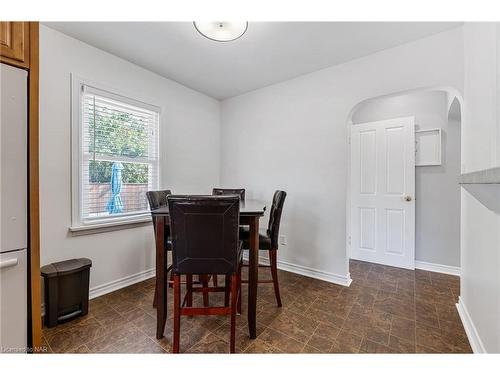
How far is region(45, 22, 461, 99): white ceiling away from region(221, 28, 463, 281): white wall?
0.52 ft

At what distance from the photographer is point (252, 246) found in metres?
1.60

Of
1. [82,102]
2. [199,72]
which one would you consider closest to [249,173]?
[199,72]

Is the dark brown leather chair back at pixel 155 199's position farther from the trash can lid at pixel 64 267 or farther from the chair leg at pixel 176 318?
the chair leg at pixel 176 318

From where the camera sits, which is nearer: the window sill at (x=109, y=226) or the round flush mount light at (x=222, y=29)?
the round flush mount light at (x=222, y=29)

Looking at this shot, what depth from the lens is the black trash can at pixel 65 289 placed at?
1705mm

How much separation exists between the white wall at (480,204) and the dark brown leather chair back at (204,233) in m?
1.45

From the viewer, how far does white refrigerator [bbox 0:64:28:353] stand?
3.12 feet

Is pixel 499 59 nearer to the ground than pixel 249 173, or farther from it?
farther from it

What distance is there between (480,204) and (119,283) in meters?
3.25

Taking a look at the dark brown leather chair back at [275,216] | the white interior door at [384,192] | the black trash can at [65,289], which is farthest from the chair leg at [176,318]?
the white interior door at [384,192]

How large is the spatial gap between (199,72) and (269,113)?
A: 1075mm

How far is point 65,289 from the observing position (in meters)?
1.79
